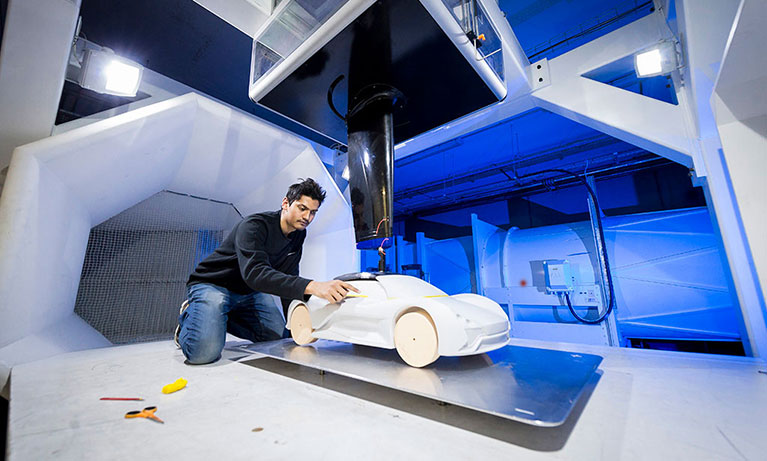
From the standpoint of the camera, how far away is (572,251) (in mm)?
3369

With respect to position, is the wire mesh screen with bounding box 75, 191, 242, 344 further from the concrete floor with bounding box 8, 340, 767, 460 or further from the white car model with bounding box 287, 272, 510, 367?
the white car model with bounding box 287, 272, 510, 367

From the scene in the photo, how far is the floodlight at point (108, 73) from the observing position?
4.09 feet

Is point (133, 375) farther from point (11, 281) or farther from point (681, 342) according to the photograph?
point (681, 342)

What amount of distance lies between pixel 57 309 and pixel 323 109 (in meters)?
1.62

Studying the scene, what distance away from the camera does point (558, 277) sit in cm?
312

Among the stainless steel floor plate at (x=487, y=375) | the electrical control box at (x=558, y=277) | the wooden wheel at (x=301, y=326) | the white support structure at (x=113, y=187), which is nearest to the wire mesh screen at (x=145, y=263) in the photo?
the white support structure at (x=113, y=187)

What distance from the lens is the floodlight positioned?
1.25m

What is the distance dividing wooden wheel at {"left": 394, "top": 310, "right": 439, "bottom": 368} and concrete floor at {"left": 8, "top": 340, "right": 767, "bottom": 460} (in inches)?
4.0

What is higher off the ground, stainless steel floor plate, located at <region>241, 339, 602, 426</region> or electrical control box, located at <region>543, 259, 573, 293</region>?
electrical control box, located at <region>543, 259, 573, 293</region>

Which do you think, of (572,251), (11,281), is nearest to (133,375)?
(11,281)

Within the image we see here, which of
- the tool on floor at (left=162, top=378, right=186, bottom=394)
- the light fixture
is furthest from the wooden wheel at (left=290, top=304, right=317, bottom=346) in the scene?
the light fixture

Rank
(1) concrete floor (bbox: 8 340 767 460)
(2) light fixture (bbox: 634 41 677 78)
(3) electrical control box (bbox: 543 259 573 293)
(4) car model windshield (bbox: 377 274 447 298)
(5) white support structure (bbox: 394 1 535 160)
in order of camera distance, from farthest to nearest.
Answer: (3) electrical control box (bbox: 543 259 573 293), (5) white support structure (bbox: 394 1 535 160), (2) light fixture (bbox: 634 41 677 78), (4) car model windshield (bbox: 377 274 447 298), (1) concrete floor (bbox: 8 340 767 460)

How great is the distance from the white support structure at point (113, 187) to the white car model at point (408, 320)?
1.00m

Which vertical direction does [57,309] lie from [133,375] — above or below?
above
